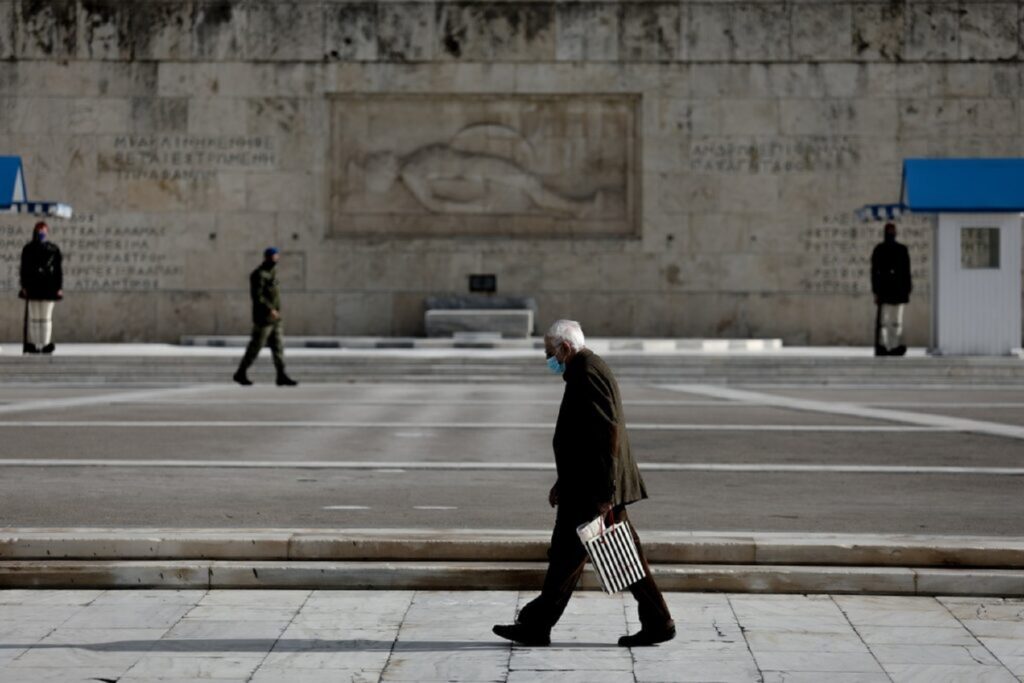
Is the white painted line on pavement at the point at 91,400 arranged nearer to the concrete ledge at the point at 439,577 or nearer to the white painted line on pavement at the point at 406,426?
the white painted line on pavement at the point at 406,426

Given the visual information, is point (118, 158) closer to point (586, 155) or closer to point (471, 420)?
point (586, 155)

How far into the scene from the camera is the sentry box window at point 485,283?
3159 centimetres

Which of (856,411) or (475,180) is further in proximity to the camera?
(475,180)

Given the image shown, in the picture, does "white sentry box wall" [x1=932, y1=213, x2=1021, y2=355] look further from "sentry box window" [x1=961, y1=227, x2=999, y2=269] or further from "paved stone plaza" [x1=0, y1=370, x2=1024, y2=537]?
"paved stone plaza" [x1=0, y1=370, x2=1024, y2=537]

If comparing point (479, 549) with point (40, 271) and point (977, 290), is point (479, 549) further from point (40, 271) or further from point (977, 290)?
point (977, 290)

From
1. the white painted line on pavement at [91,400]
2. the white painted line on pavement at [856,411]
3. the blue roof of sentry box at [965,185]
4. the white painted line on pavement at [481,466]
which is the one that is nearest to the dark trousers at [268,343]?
the white painted line on pavement at [91,400]

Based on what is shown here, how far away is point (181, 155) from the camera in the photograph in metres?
31.5

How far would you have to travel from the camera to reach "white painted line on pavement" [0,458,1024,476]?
12.4 metres

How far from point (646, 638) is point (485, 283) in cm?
2485

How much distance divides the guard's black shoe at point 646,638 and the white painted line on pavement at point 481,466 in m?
5.56

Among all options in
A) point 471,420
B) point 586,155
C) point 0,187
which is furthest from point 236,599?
point 586,155

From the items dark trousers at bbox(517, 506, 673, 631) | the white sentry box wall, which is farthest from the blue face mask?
the white sentry box wall

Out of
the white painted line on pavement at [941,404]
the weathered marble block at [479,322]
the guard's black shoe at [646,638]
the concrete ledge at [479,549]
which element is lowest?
the white painted line on pavement at [941,404]

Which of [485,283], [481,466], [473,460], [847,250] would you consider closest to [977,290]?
[847,250]
